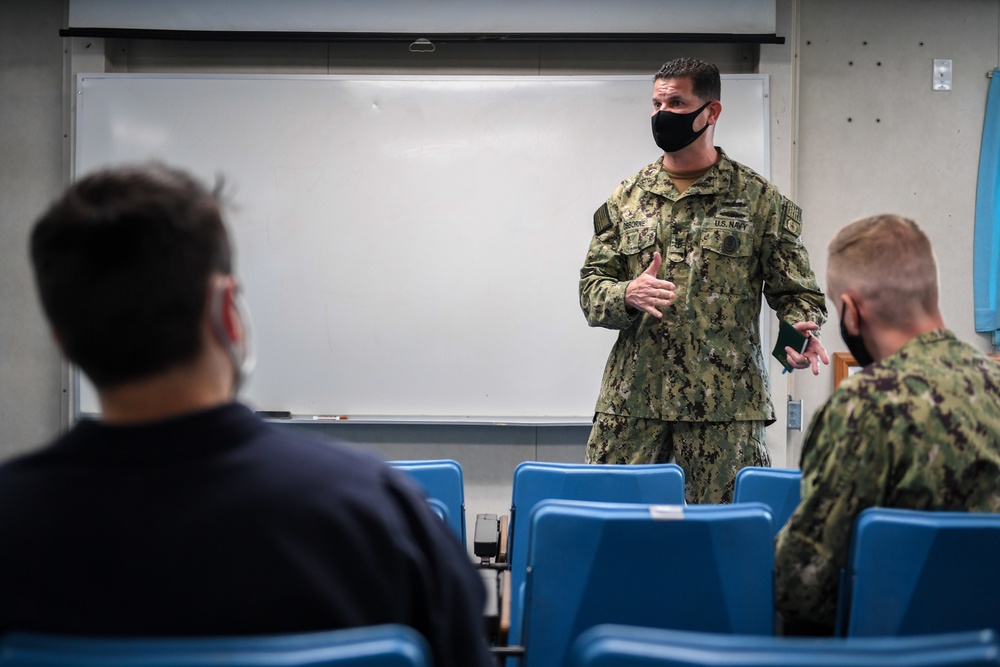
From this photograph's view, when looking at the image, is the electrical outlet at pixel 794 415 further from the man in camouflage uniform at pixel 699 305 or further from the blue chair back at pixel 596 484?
the blue chair back at pixel 596 484

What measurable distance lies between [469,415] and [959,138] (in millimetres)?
2858

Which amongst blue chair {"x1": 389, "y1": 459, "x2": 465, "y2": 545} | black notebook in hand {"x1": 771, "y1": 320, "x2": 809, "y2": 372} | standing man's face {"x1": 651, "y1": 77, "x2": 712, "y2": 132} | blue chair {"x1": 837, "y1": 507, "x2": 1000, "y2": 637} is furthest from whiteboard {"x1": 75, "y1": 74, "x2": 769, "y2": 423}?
blue chair {"x1": 837, "y1": 507, "x2": 1000, "y2": 637}

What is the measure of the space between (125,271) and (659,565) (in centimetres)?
94

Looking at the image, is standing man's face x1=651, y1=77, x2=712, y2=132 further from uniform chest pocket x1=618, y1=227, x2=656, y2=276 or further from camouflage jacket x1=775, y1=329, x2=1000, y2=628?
camouflage jacket x1=775, y1=329, x2=1000, y2=628

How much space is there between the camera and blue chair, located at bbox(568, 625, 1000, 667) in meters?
0.75

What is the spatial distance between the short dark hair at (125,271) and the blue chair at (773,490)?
152cm

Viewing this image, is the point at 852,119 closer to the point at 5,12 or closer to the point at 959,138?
the point at 959,138

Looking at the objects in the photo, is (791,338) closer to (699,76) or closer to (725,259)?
(725,259)

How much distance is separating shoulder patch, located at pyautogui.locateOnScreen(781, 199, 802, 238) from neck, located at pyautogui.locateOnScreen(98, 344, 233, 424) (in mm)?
2183

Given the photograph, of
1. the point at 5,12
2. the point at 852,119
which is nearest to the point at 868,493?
the point at 852,119

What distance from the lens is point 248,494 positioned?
31.2 inches

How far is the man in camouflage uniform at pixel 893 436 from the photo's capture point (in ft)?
4.43

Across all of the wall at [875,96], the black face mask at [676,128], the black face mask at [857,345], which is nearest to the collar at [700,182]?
the black face mask at [676,128]

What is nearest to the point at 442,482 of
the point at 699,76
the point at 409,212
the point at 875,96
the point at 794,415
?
the point at 699,76
